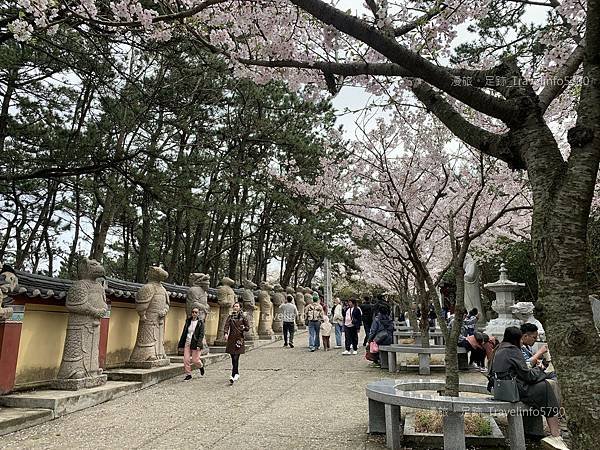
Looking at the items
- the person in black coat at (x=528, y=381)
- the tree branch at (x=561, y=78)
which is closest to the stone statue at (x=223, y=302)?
the person in black coat at (x=528, y=381)

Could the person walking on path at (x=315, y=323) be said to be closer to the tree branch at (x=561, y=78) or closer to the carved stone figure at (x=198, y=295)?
the carved stone figure at (x=198, y=295)

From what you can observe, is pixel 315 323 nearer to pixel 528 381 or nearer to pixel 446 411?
pixel 528 381

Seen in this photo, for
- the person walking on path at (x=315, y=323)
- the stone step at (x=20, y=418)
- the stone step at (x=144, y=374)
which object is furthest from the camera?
the person walking on path at (x=315, y=323)

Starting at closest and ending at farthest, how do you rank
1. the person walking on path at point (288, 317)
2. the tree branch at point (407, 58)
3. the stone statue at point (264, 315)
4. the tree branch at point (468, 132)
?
the tree branch at point (468, 132) → the tree branch at point (407, 58) → the person walking on path at point (288, 317) → the stone statue at point (264, 315)

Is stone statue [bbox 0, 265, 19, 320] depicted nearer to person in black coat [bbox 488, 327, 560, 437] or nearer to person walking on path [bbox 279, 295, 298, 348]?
person in black coat [bbox 488, 327, 560, 437]

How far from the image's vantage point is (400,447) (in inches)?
180

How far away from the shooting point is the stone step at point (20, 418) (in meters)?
5.08

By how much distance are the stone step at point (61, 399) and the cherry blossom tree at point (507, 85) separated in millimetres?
4227

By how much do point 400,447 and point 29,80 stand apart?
964cm

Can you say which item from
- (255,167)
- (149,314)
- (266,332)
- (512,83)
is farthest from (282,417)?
(266,332)

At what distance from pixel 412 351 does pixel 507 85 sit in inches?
282

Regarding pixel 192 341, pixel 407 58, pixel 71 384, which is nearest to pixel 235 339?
pixel 192 341

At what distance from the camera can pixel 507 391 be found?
14.7ft

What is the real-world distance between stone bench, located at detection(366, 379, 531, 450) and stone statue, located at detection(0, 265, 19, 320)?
436 cm
